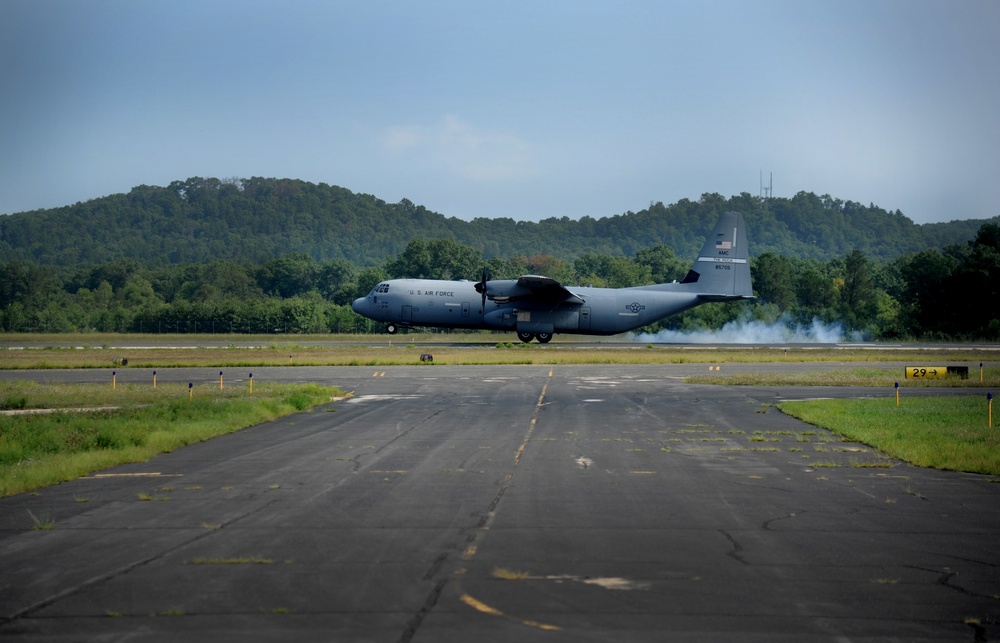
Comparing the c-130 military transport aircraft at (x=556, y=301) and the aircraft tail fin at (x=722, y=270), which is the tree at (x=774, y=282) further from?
the c-130 military transport aircraft at (x=556, y=301)

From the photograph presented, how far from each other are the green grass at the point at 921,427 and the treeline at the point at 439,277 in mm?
50312

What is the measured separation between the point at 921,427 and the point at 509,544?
54.2 feet

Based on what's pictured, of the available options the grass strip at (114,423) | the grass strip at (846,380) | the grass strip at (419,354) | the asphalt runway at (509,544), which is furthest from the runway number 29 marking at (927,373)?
the grass strip at (114,423)

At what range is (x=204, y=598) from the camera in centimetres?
905

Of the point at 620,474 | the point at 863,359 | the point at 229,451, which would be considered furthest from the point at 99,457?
the point at 863,359

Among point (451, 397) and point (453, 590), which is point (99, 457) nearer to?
point (453, 590)

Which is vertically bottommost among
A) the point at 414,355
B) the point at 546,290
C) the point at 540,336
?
the point at 414,355

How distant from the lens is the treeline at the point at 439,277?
3194 inches

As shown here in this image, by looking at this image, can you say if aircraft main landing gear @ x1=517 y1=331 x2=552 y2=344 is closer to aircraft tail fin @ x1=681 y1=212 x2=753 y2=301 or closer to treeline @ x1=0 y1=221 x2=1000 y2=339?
aircraft tail fin @ x1=681 y1=212 x2=753 y2=301

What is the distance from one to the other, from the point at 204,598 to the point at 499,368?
39115mm

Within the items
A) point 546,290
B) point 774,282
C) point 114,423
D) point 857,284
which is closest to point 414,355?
point 546,290

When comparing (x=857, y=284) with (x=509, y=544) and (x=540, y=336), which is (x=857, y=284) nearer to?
(x=540, y=336)

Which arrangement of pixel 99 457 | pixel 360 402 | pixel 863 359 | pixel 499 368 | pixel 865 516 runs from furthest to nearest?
pixel 863 359 → pixel 499 368 → pixel 360 402 → pixel 99 457 → pixel 865 516

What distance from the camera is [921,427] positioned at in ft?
79.0
